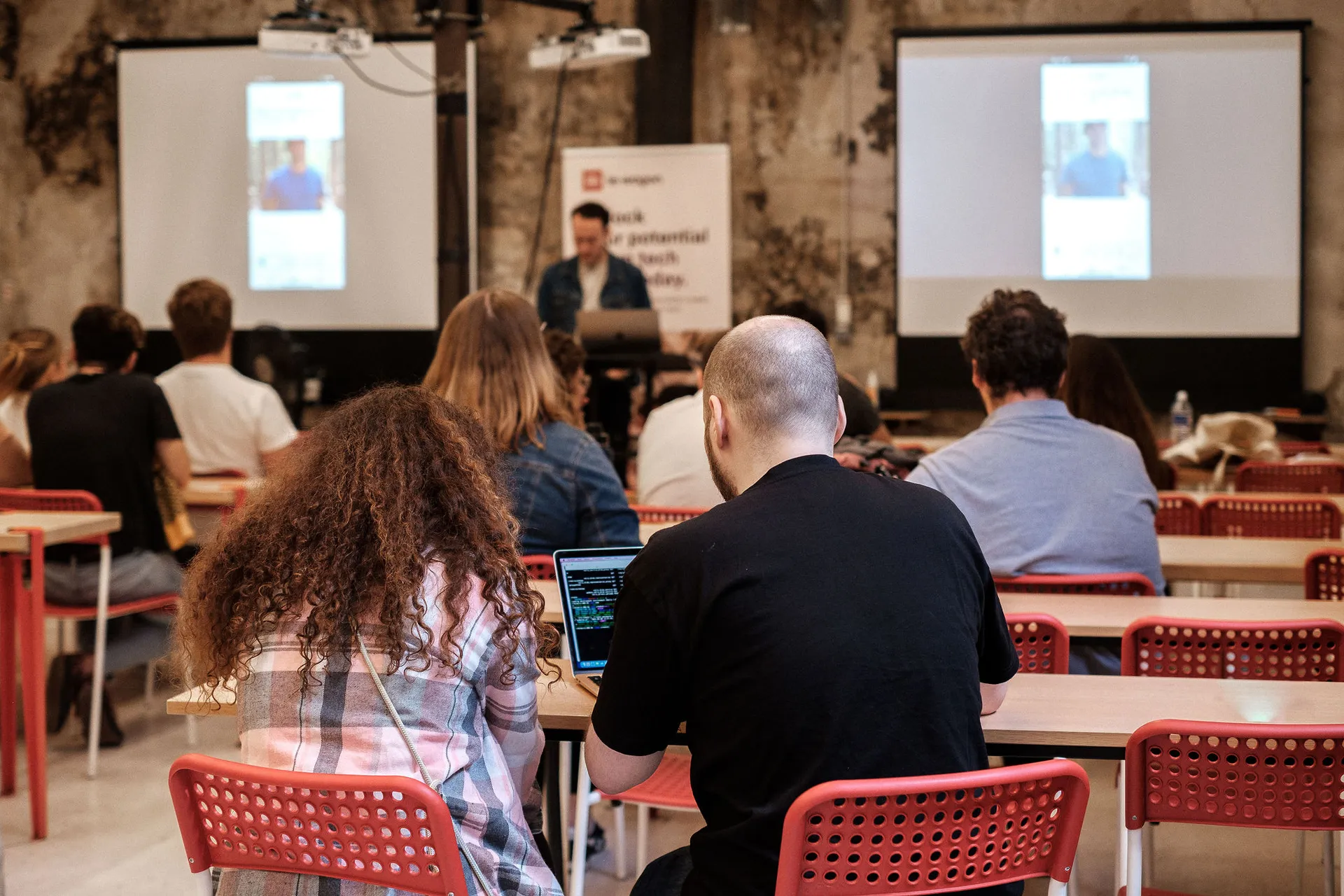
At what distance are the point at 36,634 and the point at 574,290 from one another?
15.0 feet

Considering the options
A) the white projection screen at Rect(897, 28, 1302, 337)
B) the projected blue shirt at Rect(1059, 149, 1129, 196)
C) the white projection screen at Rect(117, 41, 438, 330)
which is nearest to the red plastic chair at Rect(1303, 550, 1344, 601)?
the white projection screen at Rect(897, 28, 1302, 337)

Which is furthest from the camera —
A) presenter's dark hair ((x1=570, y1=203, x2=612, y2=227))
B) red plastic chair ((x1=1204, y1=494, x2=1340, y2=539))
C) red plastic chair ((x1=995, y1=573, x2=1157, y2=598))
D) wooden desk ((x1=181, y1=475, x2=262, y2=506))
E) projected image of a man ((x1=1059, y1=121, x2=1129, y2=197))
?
projected image of a man ((x1=1059, y1=121, x2=1129, y2=197))

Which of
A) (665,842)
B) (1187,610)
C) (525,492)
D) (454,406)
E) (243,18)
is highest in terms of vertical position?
(243,18)

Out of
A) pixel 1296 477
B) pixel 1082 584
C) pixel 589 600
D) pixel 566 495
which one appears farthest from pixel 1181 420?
pixel 589 600

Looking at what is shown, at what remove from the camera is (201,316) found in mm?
4898

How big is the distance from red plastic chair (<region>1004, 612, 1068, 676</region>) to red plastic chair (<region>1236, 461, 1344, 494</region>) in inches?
128

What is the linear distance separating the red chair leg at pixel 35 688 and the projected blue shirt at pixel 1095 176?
6.51m

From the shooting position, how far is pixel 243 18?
9094mm

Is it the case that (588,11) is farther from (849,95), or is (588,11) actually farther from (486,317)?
(486,317)

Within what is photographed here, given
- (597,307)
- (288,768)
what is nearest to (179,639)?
(288,768)

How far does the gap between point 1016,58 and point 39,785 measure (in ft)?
22.6

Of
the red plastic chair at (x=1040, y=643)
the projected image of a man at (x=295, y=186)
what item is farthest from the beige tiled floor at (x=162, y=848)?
the projected image of a man at (x=295, y=186)

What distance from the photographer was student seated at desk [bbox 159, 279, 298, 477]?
16.1 feet

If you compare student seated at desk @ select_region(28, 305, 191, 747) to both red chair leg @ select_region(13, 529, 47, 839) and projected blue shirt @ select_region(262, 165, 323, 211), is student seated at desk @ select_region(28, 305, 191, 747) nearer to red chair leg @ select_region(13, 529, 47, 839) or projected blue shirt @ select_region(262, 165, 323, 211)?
red chair leg @ select_region(13, 529, 47, 839)
